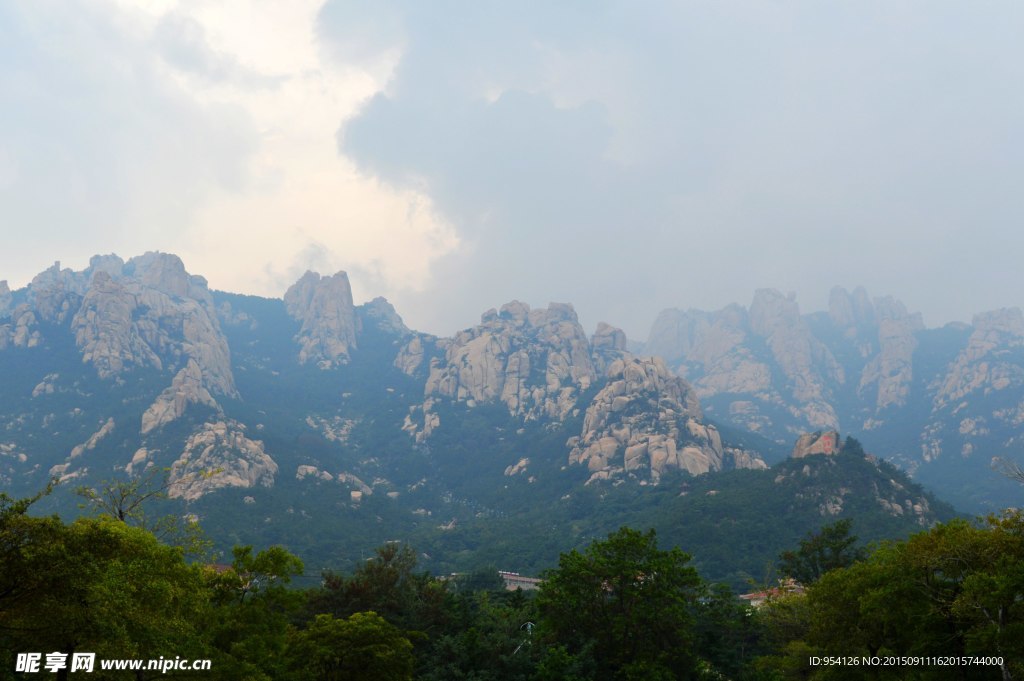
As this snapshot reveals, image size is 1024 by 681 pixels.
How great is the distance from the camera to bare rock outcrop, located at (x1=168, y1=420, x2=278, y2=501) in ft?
577

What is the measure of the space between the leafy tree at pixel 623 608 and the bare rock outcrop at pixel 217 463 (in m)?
149

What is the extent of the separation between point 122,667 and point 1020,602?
34506 millimetres

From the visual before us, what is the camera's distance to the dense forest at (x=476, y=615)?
70.7 ft

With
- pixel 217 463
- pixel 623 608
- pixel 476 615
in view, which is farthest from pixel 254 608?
pixel 217 463

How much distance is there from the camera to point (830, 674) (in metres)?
34.8

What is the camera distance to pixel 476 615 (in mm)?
58094

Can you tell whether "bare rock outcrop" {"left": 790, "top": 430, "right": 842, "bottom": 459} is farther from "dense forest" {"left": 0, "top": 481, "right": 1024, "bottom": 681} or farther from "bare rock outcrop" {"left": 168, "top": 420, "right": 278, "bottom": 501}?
"bare rock outcrop" {"left": 168, "top": 420, "right": 278, "bottom": 501}

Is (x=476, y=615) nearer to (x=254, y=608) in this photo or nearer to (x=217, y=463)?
(x=254, y=608)

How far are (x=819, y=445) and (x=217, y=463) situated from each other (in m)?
169

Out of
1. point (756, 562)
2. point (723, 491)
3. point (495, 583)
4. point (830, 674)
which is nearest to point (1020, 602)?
point (830, 674)

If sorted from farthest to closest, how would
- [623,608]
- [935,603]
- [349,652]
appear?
[623,608], [349,652], [935,603]

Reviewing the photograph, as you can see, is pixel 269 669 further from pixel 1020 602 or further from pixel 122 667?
pixel 1020 602

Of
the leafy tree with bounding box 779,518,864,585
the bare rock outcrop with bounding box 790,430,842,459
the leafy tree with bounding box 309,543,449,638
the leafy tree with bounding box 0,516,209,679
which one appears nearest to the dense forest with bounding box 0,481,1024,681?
the leafy tree with bounding box 0,516,209,679

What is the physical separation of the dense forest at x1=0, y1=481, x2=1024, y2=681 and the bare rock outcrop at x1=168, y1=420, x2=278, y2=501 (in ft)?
452
